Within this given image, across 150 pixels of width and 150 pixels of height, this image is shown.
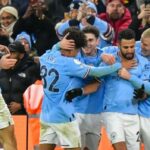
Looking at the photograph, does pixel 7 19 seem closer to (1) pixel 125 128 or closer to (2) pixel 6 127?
(2) pixel 6 127

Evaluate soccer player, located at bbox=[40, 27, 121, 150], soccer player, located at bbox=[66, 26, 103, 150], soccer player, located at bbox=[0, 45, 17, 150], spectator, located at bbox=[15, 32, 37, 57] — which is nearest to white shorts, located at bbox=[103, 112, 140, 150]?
soccer player, located at bbox=[66, 26, 103, 150]

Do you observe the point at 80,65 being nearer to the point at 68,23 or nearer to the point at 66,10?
the point at 68,23

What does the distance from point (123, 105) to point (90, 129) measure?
2.31ft

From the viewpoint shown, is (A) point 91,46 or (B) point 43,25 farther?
(B) point 43,25

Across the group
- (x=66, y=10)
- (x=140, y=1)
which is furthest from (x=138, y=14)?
(x=66, y=10)

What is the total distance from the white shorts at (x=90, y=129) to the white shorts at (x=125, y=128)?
39 centimetres

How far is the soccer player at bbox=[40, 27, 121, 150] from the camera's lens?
30.1ft

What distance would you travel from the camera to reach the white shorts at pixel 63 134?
30.2 ft

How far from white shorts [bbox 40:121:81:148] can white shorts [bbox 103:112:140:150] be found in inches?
17.9

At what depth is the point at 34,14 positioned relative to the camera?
43.8 feet

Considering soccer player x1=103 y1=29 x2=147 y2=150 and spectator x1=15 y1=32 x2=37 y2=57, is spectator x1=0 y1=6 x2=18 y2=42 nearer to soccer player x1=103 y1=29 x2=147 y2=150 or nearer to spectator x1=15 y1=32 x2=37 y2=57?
spectator x1=15 y1=32 x2=37 y2=57

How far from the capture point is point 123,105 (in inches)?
374

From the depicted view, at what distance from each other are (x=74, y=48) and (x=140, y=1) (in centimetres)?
475

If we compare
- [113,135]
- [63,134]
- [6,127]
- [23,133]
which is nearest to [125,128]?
[113,135]
